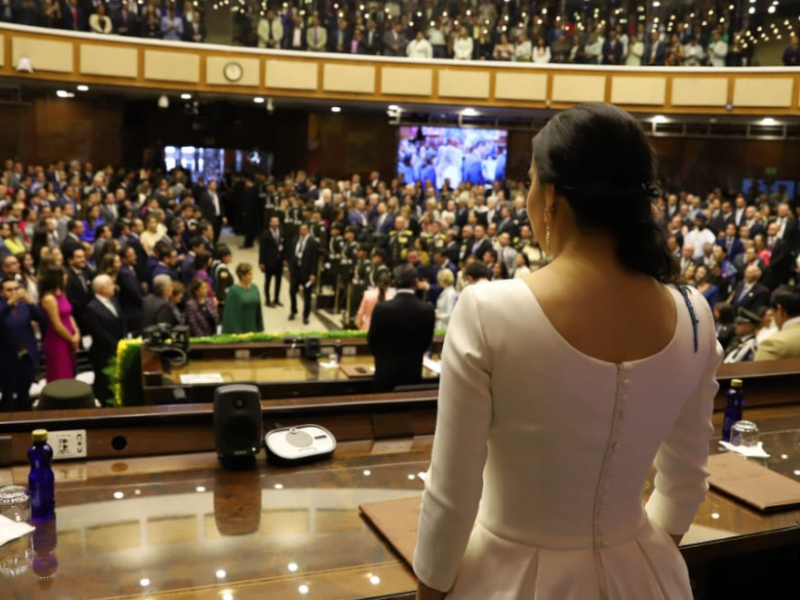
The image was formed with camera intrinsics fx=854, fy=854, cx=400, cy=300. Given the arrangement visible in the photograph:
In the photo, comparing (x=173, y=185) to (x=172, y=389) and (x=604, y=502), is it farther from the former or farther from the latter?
(x=604, y=502)

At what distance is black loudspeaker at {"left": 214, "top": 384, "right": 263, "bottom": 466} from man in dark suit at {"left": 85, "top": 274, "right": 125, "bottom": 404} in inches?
168

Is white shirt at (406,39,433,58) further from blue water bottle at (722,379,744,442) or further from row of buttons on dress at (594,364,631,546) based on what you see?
row of buttons on dress at (594,364,631,546)

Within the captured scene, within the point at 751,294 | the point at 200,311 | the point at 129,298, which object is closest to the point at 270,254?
the point at 129,298

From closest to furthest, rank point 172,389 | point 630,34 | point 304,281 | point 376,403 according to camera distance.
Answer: point 376,403
point 172,389
point 304,281
point 630,34

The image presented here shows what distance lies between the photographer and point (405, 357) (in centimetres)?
520

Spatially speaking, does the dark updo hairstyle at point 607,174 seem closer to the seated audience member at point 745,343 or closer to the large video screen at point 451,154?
the seated audience member at point 745,343

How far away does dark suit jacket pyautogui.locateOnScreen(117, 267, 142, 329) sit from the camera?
8.07 metres

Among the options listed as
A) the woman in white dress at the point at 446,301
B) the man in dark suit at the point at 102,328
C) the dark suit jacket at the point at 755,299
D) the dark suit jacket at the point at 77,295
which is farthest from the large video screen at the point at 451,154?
the man in dark suit at the point at 102,328

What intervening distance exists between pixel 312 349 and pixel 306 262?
5.32 m

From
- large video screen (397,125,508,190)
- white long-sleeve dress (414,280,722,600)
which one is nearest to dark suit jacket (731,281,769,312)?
white long-sleeve dress (414,280,722,600)

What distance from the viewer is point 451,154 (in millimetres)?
19562

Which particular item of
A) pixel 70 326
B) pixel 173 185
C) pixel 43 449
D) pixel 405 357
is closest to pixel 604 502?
pixel 43 449

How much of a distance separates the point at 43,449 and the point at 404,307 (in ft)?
10.0

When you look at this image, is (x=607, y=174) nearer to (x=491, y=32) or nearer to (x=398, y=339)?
(x=398, y=339)
